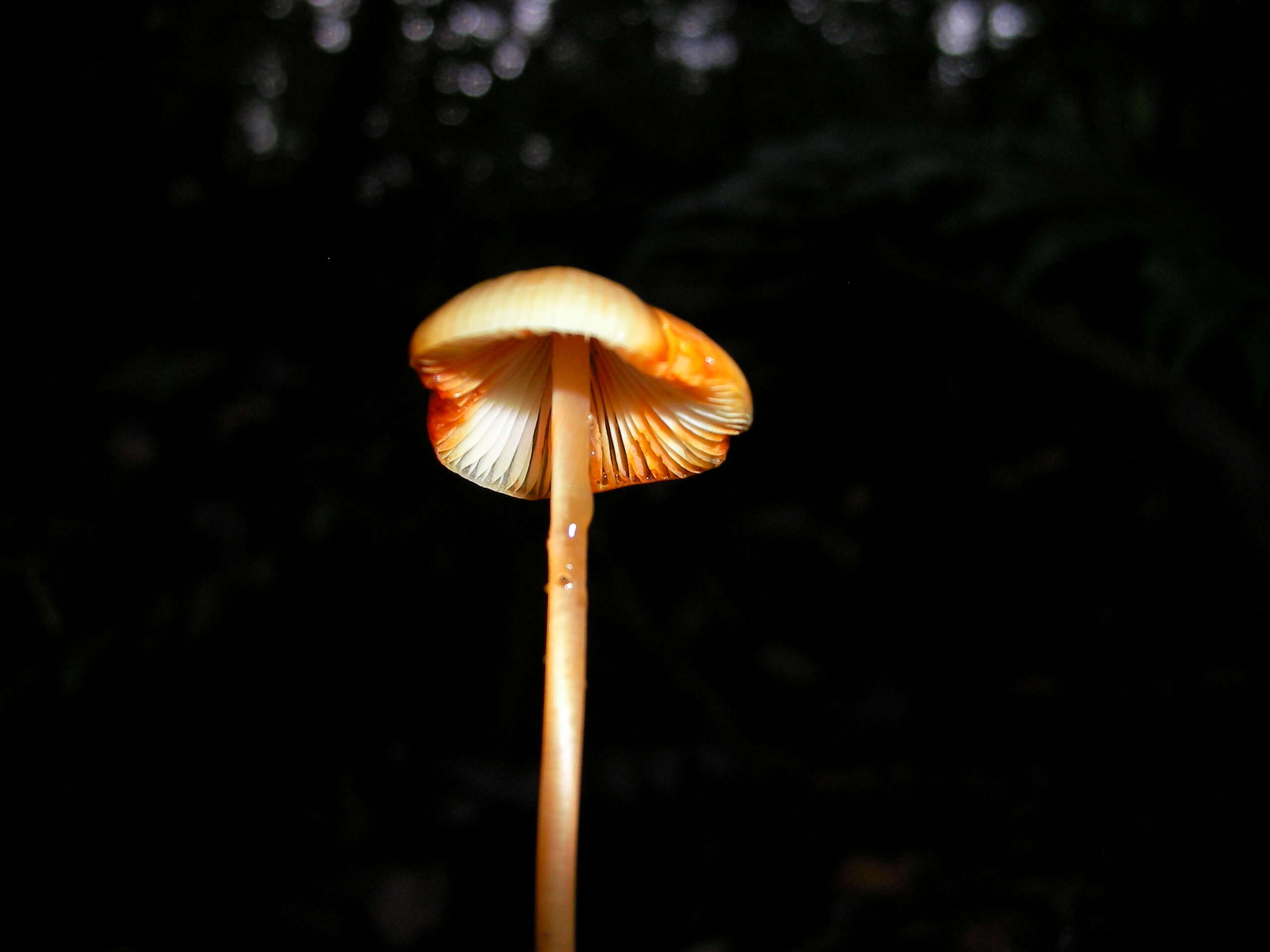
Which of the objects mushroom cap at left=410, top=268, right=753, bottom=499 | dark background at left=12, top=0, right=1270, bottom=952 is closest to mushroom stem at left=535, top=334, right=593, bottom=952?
mushroom cap at left=410, top=268, right=753, bottom=499

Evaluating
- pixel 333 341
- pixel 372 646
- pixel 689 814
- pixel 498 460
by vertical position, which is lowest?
pixel 689 814

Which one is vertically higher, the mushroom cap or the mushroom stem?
the mushroom cap

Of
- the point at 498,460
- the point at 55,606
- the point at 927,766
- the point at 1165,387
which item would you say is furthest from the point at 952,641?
the point at 55,606

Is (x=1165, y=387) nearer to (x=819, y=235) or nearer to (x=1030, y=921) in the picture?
(x=819, y=235)

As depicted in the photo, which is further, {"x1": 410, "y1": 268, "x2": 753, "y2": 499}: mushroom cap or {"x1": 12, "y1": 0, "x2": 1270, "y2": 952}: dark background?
{"x1": 12, "y1": 0, "x2": 1270, "y2": 952}: dark background

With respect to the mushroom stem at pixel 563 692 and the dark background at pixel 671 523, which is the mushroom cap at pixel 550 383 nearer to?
the mushroom stem at pixel 563 692

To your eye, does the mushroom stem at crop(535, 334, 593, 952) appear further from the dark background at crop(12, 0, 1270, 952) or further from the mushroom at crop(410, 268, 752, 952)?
the dark background at crop(12, 0, 1270, 952)

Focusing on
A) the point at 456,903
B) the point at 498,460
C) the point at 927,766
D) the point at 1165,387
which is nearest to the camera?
the point at 498,460

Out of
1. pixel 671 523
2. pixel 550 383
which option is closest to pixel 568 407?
pixel 550 383
